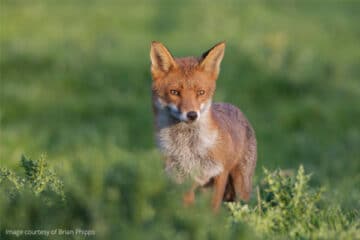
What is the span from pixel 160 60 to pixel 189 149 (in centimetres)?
84

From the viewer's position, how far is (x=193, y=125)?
22.2 feet

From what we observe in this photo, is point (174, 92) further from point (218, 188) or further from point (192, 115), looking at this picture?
point (218, 188)

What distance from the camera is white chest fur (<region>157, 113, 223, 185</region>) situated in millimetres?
6578

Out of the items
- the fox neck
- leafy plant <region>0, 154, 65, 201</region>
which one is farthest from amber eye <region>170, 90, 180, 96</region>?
leafy plant <region>0, 154, 65, 201</region>

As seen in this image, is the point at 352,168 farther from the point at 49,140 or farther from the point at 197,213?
the point at 197,213

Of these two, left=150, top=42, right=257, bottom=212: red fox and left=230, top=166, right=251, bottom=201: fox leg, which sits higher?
left=150, top=42, right=257, bottom=212: red fox

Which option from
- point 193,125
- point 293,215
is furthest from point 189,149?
point 293,215

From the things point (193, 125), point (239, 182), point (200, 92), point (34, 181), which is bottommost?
point (239, 182)

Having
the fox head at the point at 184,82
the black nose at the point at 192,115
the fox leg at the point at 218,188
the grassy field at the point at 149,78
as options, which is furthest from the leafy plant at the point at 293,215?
the grassy field at the point at 149,78

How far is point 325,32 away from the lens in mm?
20250

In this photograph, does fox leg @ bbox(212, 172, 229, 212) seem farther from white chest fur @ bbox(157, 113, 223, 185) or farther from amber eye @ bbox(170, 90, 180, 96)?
amber eye @ bbox(170, 90, 180, 96)

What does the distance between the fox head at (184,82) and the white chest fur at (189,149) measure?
0.38 ft

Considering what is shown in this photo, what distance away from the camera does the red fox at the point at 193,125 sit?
21.7 feet

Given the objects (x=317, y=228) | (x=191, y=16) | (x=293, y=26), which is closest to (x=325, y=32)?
(x=293, y=26)
